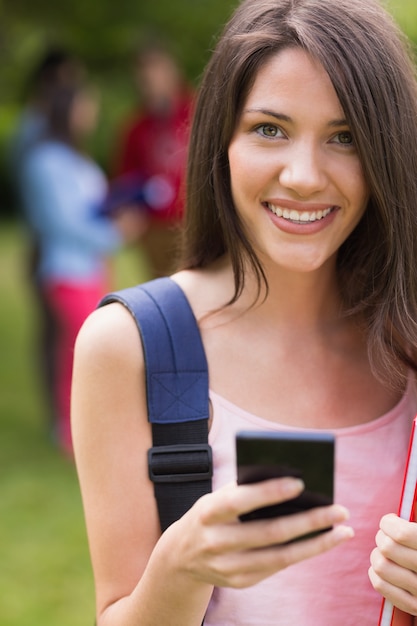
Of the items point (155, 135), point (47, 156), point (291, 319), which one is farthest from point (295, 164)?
point (155, 135)

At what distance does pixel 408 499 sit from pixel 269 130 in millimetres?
661

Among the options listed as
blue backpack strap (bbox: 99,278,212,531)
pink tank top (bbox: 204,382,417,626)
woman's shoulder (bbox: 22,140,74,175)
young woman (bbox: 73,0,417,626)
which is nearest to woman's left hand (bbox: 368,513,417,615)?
young woman (bbox: 73,0,417,626)

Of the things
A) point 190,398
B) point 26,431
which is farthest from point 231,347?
point 26,431

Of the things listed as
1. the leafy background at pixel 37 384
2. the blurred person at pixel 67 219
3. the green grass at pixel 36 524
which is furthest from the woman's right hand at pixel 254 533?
the blurred person at pixel 67 219

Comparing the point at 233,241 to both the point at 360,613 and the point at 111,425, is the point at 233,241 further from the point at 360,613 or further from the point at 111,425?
the point at 360,613

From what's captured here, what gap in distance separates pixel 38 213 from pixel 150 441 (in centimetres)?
437

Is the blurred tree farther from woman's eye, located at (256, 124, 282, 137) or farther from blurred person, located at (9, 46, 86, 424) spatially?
woman's eye, located at (256, 124, 282, 137)

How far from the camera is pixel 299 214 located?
1.78m

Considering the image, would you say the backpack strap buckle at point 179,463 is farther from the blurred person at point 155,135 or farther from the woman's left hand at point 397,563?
the blurred person at point 155,135

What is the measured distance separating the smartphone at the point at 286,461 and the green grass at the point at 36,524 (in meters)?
2.92

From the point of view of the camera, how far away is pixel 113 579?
5.72 feet

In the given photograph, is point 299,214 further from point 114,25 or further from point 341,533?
point 114,25

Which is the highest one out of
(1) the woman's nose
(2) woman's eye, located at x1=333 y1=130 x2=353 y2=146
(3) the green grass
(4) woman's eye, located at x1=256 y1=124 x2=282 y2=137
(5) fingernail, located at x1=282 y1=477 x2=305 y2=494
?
(4) woman's eye, located at x1=256 y1=124 x2=282 y2=137

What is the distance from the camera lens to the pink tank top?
1745 mm
